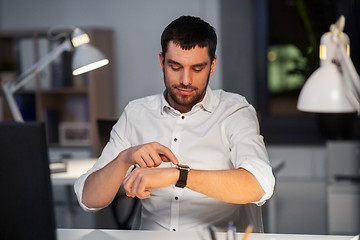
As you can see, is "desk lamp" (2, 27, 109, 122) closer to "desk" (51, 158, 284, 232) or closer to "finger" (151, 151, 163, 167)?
"desk" (51, 158, 284, 232)

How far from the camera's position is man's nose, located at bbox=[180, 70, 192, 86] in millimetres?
1429

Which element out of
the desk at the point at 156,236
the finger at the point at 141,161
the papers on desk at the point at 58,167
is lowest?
the papers on desk at the point at 58,167

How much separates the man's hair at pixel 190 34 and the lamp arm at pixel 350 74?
36cm

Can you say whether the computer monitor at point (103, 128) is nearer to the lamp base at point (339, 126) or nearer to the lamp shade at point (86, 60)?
the lamp shade at point (86, 60)

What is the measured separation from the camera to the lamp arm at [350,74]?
47.5 inches

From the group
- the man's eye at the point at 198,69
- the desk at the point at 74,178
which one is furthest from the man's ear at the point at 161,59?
the desk at the point at 74,178

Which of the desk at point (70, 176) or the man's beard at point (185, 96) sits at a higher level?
the man's beard at point (185, 96)

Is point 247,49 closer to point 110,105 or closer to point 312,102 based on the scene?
point 110,105

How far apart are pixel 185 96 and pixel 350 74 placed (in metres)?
0.46

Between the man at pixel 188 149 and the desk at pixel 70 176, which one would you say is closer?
the man at pixel 188 149

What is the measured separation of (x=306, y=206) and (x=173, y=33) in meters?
1.91

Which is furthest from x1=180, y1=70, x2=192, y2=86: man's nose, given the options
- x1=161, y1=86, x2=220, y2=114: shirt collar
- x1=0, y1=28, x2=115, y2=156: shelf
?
x1=0, y1=28, x2=115, y2=156: shelf

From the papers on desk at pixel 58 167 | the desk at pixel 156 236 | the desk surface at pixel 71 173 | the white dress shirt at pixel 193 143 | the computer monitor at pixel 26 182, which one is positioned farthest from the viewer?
the papers on desk at pixel 58 167

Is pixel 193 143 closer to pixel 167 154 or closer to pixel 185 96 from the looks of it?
pixel 185 96
